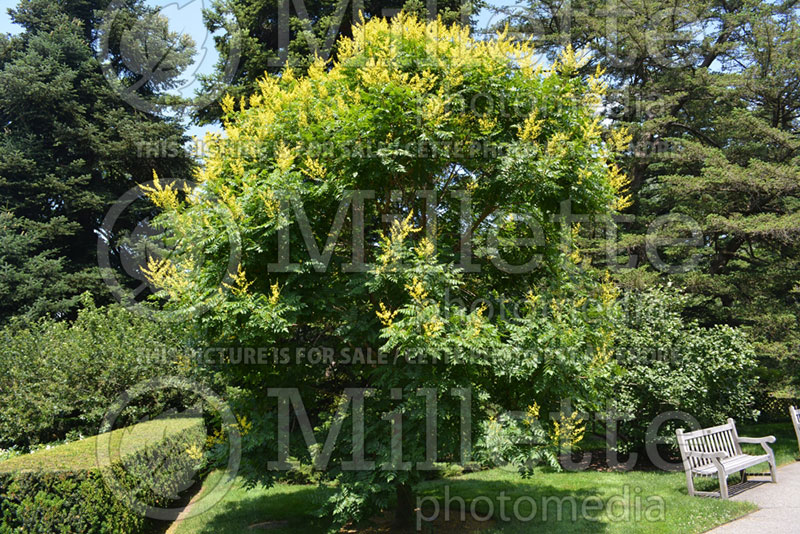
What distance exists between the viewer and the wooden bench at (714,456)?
7219mm

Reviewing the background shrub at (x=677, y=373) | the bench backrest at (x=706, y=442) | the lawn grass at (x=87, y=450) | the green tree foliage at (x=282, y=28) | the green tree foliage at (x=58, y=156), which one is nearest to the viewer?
the lawn grass at (x=87, y=450)

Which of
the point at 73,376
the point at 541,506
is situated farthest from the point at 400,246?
the point at 73,376

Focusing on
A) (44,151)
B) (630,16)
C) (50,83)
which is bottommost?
(44,151)

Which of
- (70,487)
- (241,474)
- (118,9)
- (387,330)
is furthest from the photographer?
(118,9)

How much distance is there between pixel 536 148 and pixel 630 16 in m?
13.9

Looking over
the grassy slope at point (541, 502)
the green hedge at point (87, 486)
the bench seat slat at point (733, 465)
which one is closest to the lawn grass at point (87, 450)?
the green hedge at point (87, 486)

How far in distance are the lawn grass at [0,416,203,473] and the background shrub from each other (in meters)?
8.27

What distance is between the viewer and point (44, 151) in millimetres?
19125

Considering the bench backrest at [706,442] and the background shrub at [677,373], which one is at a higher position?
the background shrub at [677,373]

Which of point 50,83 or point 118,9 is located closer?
point 50,83

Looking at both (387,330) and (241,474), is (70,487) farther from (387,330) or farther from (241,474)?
(387,330)

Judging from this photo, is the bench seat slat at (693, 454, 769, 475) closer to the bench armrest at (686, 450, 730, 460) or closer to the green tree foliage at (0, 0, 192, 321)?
the bench armrest at (686, 450, 730, 460)

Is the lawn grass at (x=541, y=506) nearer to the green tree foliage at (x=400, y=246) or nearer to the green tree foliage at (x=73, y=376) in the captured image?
the green tree foliage at (x=400, y=246)

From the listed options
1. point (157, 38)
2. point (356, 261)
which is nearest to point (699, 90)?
point (356, 261)
